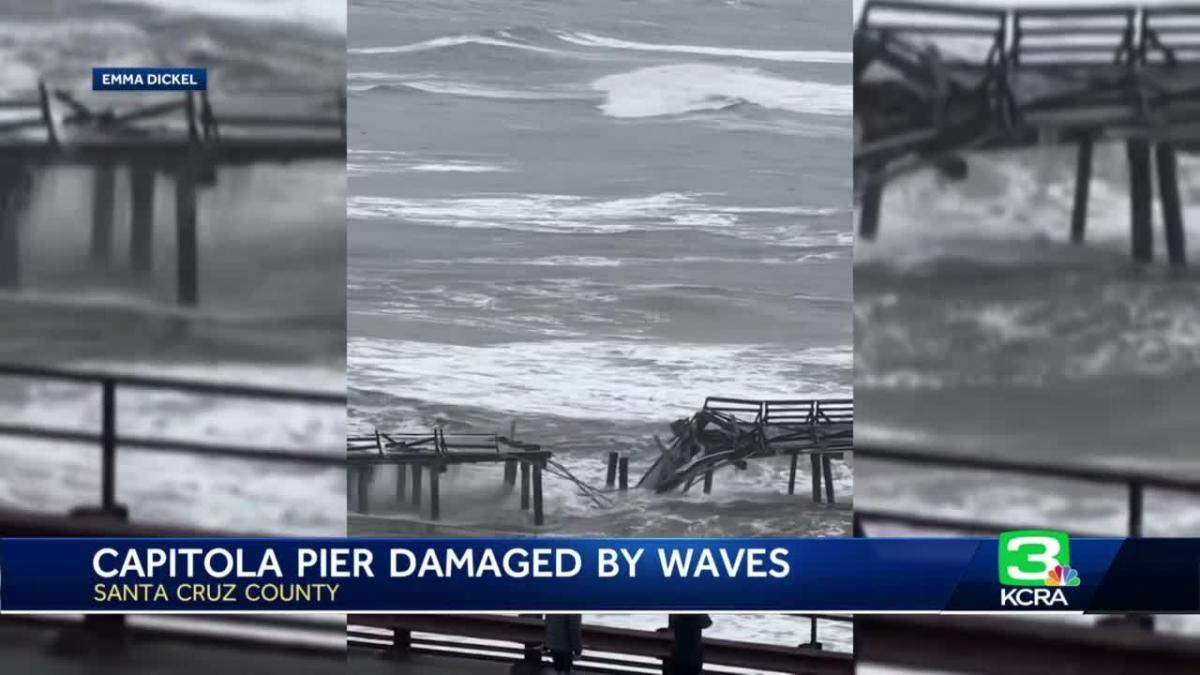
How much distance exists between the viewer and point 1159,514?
9.98 ft

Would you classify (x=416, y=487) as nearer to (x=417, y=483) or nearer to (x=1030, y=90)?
(x=417, y=483)

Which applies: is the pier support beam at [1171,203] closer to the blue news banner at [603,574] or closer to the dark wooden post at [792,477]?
the blue news banner at [603,574]

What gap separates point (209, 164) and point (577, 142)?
0.80 meters

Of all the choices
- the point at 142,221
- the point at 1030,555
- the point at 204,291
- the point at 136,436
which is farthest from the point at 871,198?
the point at 136,436

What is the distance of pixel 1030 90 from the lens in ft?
9.98

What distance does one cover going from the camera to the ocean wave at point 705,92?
2986 millimetres

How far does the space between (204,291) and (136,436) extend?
36cm

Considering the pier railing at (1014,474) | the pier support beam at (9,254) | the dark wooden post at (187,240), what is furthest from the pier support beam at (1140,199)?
the pier support beam at (9,254)

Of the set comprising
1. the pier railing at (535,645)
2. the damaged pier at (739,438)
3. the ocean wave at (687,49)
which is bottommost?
the pier railing at (535,645)

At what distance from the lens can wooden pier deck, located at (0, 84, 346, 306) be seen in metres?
3.03

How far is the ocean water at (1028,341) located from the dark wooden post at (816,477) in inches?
3.8

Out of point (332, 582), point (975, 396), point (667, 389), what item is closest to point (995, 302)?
point (975, 396)

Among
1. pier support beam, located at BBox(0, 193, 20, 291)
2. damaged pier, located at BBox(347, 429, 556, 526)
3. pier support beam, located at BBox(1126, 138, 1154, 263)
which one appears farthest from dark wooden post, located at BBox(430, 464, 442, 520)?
pier support beam, located at BBox(1126, 138, 1154, 263)

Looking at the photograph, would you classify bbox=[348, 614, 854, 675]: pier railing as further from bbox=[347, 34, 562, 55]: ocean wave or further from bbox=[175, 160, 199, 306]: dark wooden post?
bbox=[347, 34, 562, 55]: ocean wave
